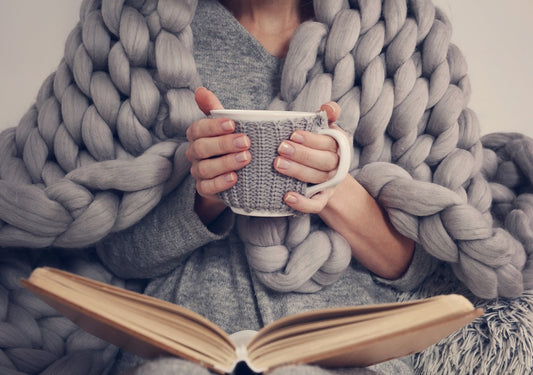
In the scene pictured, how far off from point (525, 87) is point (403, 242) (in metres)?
0.45

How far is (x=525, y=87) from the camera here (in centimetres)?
95

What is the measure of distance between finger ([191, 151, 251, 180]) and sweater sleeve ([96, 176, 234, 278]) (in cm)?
11

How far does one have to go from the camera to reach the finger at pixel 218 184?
57 centimetres

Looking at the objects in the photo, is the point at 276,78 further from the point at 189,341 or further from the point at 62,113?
the point at 189,341

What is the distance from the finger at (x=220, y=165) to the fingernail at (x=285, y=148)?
0.04 metres

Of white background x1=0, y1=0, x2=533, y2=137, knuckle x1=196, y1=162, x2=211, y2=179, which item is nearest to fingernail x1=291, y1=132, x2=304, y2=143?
knuckle x1=196, y1=162, x2=211, y2=179

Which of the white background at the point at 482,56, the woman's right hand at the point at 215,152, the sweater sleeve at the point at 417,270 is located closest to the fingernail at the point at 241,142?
the woman's right hand at the point at 215,152

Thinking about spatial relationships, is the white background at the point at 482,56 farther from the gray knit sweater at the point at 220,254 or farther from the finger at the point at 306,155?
the finger at the point at 306,155

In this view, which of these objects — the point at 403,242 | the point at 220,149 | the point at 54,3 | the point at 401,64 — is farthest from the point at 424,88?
the point at 54,3

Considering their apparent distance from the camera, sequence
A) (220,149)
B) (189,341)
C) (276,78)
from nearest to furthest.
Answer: (189,341), (220,149), (276,78)

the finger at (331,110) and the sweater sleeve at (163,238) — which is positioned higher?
the finger at (331,110)

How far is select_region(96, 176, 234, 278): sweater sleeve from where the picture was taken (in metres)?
0.72

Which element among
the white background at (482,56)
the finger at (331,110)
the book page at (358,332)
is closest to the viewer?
the book page at (358,332)

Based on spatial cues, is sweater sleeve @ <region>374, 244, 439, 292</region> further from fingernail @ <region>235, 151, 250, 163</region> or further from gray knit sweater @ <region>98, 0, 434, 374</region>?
fingernail @ <region>235, 151, 250, 163</region>
